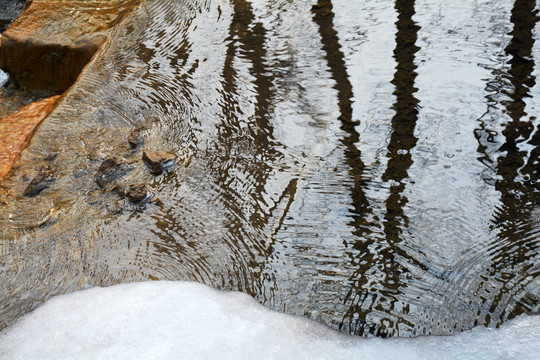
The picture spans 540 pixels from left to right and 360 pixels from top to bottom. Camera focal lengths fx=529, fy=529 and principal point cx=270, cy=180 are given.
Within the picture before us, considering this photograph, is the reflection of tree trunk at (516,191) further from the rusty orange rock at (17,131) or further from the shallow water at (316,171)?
the rusty orange rock at (17,131)

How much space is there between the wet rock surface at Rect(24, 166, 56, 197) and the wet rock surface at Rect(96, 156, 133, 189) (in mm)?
198

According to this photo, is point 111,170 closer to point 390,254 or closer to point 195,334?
A: point 195,334

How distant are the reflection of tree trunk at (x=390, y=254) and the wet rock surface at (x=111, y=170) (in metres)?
1.05

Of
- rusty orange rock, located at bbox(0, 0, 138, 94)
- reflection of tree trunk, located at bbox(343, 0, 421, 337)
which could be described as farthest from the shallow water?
rusty orange rock, located at bbox(0, 0, 138, 94)

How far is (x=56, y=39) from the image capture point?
3.54 m

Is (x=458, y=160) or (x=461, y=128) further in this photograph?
(x=461, y=128)

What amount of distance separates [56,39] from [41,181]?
1690mm

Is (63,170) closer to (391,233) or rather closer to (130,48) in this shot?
(130,48)

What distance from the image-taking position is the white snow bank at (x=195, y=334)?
1638 mm

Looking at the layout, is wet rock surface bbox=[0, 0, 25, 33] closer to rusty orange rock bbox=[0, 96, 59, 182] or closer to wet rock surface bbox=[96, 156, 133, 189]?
rusty orange rock bbox=[0, 96, 59, 182]

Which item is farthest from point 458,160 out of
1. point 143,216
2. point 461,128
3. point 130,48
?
point 130,48

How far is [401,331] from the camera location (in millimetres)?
1681

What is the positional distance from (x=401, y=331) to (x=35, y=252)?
1342 millimetres

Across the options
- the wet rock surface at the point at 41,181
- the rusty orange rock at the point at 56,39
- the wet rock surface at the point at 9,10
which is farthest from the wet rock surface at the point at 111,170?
the wet rock surface at the point at 9,10
